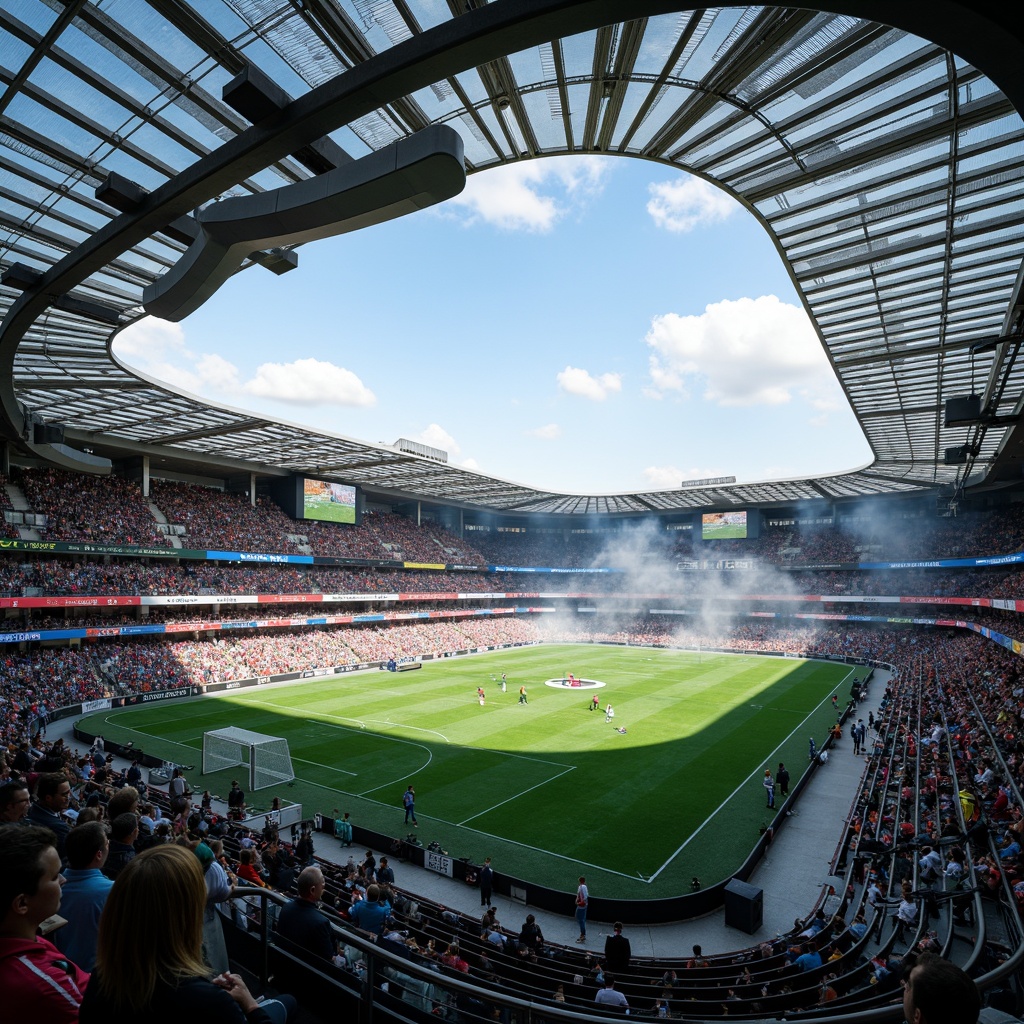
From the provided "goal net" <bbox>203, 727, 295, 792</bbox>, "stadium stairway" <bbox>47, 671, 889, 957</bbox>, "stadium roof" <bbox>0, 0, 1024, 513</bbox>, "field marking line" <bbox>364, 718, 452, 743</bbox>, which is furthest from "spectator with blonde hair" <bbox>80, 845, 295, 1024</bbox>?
"field marking line" <bbox>364, 718, 452, 743</bbox>

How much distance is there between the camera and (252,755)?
22266 millimetres

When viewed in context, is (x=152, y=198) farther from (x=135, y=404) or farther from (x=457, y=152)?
(x=135, y=404)

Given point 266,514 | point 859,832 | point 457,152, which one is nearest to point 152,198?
point 457,152

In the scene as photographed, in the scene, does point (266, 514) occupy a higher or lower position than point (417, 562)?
higher

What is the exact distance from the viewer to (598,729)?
31.4 metres

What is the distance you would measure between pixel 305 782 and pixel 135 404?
787 inches

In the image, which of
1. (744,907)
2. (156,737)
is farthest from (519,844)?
(156,737)

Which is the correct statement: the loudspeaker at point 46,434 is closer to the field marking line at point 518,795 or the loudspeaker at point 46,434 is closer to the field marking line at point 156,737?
the field marking line at point 156,737

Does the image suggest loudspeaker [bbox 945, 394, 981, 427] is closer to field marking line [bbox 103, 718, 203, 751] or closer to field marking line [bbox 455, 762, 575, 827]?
field marking line [bbox 455, 762, 575, 827]

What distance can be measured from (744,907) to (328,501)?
4777 cm

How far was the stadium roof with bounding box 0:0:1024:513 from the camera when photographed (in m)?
7.57

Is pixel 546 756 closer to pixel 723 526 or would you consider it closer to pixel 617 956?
pixel 617 956

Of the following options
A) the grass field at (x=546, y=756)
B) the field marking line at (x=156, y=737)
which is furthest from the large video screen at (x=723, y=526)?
the field marking line at (x=156, y=737)

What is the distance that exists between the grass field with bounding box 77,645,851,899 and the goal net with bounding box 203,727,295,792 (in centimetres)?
57
